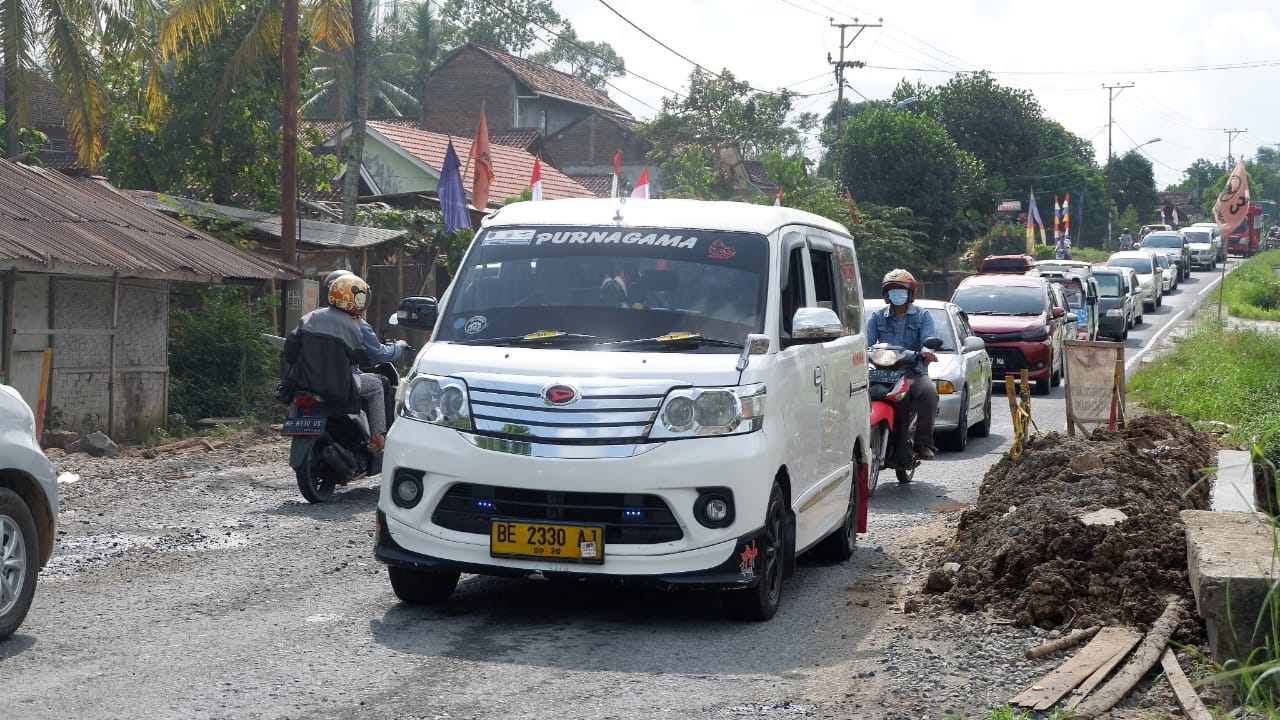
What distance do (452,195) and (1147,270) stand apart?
96.1 feet

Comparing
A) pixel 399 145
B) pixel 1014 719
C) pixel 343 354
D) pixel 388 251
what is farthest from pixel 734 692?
pixel 399 145

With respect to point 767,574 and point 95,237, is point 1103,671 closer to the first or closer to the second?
point 767,574

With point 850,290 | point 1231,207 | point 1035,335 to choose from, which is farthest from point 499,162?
point 850,290

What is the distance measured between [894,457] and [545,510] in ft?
20.2

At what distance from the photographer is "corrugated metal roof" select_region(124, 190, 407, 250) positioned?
22.5 meters

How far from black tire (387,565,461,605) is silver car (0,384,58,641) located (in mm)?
1671

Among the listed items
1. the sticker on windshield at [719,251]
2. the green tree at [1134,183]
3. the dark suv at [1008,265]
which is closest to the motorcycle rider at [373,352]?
the sticker on windshield at [719,251]

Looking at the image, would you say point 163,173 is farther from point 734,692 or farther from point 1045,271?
point 734,692

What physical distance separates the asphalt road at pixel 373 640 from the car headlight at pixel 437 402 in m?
1.02

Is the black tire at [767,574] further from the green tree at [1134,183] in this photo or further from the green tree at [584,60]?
the green tree at [1134,183]

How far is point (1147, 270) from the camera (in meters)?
46.6

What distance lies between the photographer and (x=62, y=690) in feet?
18.7

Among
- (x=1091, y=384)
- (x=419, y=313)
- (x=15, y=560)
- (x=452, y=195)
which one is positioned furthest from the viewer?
(x=452, y=195)

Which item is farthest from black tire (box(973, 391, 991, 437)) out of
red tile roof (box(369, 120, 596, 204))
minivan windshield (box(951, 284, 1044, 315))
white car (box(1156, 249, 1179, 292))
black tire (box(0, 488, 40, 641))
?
white car (box(1156, 249, 1179, 292))
